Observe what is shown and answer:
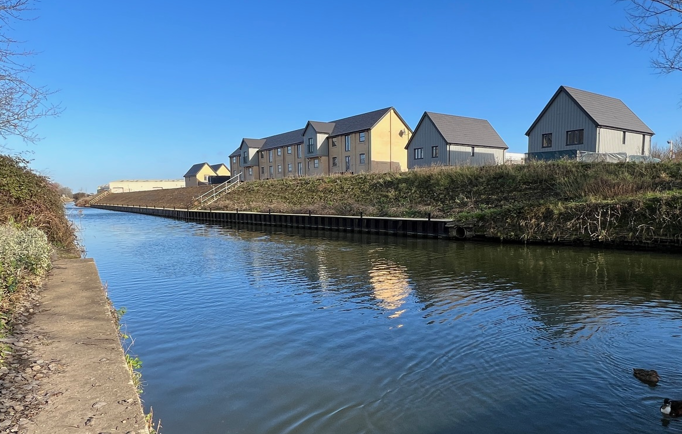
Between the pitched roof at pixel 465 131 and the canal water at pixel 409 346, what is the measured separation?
1047 inches

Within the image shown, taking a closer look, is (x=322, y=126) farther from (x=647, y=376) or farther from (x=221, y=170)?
(x=647, y=376)

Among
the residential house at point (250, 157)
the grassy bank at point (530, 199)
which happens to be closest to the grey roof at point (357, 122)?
the grassy bank at point (530, 199)

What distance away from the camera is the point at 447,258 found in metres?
15.9

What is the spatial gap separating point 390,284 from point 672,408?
24.4ft

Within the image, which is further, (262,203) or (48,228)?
(262,203)

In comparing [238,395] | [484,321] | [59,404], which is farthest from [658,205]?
[59,404]

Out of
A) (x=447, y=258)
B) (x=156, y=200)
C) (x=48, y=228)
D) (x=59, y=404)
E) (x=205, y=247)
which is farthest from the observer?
(x=156, y=200)

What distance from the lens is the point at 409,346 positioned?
267 inches

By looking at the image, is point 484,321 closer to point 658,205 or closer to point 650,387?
point 650,387

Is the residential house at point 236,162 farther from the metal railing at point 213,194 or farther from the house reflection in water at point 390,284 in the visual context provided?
the house reflection in water at point 390,284

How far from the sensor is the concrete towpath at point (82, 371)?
331cm

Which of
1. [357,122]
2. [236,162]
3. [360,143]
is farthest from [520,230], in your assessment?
[236,162]

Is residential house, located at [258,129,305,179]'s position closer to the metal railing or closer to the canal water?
the metal railing

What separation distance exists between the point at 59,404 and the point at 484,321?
6.83 meters
